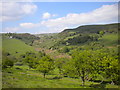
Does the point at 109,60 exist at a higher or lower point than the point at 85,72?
higher

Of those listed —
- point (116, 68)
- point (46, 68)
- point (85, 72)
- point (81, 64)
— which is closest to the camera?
point (81, 64)

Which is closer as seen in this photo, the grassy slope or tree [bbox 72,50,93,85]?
the grassy slope

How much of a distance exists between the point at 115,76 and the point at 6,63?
62.4 metres

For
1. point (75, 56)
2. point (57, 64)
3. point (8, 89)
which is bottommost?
point (57, 64)

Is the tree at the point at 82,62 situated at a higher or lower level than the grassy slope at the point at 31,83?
higher

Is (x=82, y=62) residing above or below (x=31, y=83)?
above

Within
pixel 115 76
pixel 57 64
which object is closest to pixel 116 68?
pixel 115 76

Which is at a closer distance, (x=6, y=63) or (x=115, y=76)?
(x=115, y=76)

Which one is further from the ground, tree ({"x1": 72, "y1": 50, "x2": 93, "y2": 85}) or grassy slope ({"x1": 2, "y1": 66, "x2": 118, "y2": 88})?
tree ({"x1": 72, "y1": 50, "x2": 93, "y2": 85})

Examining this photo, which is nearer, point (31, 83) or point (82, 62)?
point (31, 83)

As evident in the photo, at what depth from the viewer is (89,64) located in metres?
43.9

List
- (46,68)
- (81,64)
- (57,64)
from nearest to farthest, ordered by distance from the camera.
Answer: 1. (81,64)
2. (46,68)
3. (57,64)

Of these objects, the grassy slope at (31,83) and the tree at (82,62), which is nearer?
the grassy slope at (31,83)

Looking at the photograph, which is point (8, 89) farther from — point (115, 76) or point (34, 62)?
point (34, 62)
